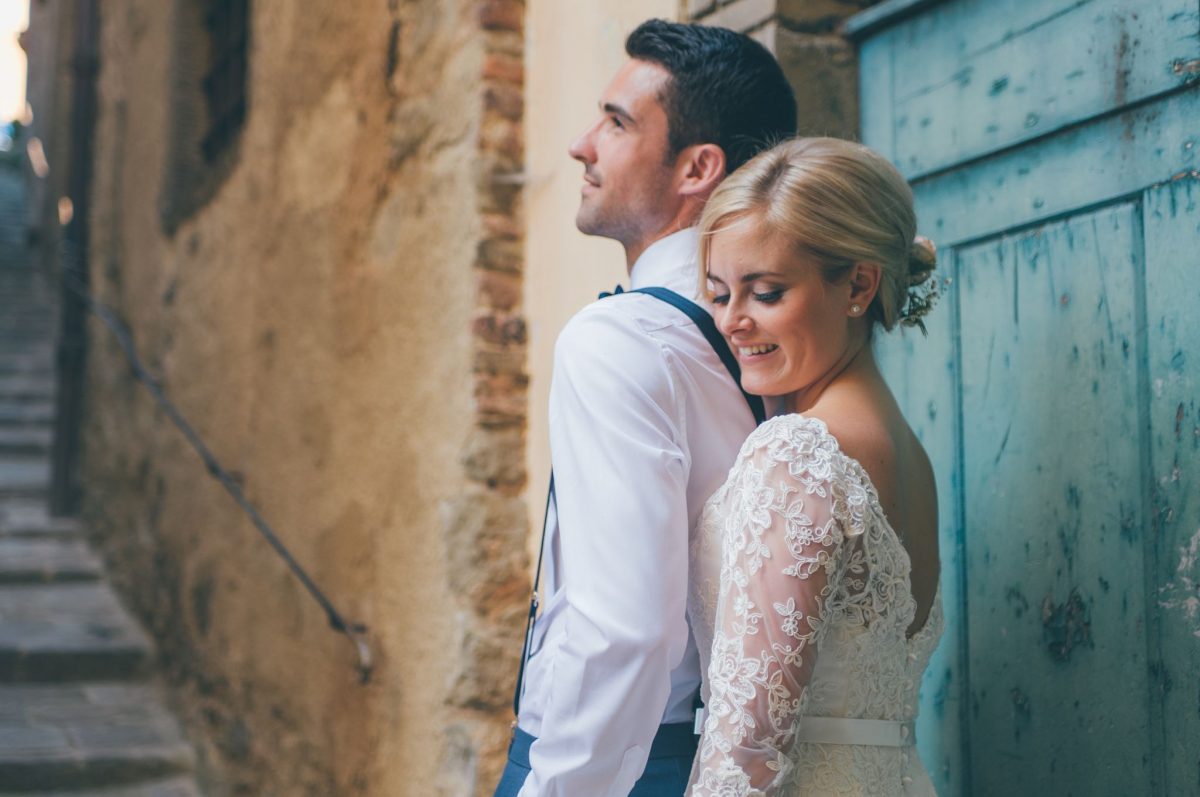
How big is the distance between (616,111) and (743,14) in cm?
68

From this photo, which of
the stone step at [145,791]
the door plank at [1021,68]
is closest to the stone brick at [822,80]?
the door plank at [1021,68]

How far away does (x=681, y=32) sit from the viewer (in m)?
1.88

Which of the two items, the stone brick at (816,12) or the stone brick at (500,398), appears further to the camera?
the stone brick at (500,398)

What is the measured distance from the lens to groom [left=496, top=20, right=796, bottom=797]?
4.87 feet

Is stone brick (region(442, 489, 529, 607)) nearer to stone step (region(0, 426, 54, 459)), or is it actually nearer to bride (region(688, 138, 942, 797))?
bride (region(688, 138, 942, 797))

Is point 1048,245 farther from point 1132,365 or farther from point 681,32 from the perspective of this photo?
point 681,32

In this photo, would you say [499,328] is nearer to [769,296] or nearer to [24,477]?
[769,296]

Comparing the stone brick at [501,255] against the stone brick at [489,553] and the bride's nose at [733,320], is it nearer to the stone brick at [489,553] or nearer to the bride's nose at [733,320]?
the stone brick at [489,553]

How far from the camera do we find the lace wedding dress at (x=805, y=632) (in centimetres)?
134

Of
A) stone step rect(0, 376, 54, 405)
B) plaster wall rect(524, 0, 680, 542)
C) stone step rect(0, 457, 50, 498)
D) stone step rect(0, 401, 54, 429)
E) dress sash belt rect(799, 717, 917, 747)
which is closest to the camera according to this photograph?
dress sash belt rect(799, 717, 917, 747)

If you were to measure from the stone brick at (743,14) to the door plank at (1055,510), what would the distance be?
0.63 metres

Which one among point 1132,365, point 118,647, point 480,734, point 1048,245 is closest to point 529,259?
point 480,734

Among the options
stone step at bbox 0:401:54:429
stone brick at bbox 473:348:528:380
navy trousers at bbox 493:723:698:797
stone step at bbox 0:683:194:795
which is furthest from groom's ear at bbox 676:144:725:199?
stone step at bbox 0:401:54:429

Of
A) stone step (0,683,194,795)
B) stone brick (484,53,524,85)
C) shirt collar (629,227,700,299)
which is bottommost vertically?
stone step (0,683,194,795)
